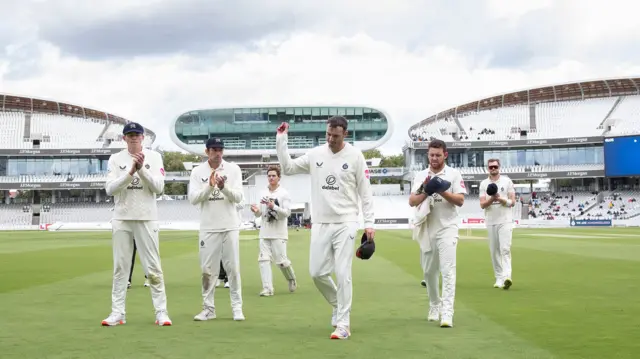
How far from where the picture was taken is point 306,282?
49.4 ft

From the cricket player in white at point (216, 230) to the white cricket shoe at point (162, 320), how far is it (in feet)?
1.59

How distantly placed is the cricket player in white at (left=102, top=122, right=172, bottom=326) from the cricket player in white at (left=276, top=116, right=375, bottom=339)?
1806 millimetres

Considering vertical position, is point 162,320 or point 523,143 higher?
point 523,143

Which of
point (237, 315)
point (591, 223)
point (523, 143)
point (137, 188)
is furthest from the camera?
point (523, 143)

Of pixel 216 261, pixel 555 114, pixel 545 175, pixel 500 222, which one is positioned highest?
pixel 555 114

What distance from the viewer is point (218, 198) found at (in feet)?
31.7

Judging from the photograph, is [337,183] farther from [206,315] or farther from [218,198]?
[206,315]

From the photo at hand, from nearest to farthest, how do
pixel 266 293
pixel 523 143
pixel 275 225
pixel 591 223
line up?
pixel 266 293
pixel 275 225
pixel 591 223
pixel 523 143

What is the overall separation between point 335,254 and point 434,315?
1797mm

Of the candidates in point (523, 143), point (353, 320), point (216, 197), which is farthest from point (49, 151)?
point (353, 320)

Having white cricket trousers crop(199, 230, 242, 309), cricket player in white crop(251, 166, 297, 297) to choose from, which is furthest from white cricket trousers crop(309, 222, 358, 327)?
cricket player in white crop(251, 166, 297, 297)

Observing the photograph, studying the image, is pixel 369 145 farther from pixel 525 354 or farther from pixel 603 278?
pixel 525 354

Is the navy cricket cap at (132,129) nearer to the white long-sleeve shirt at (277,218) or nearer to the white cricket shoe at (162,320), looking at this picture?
the white cricket shoe at (162,320)

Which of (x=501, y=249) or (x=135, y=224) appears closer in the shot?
(x=135, y=224)
